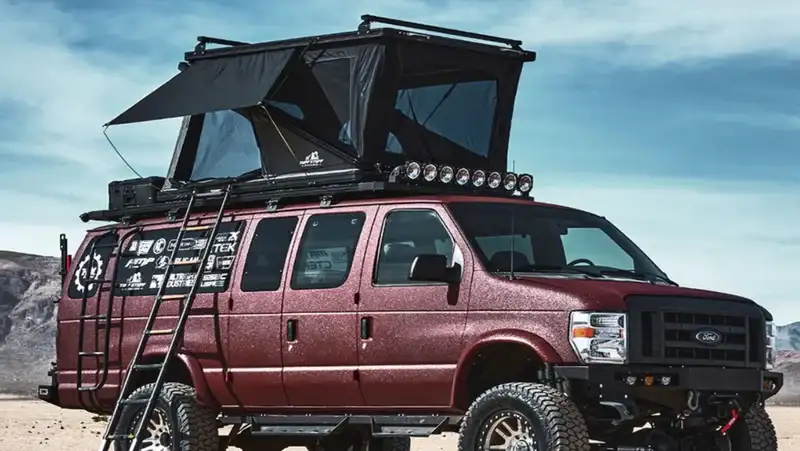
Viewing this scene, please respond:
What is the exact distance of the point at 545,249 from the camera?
42.1 ft

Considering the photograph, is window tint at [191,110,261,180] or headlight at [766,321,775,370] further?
window tint at [191,110,261,180]

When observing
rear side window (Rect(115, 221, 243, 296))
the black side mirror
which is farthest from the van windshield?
rear side window (Rect(115, 221, 243, 296))

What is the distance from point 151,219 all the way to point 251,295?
205 centimetres

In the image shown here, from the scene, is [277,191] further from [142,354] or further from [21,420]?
[21,420]

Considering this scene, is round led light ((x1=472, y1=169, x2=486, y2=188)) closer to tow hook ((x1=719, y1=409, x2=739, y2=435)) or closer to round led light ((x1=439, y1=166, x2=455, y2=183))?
round led light ((x1=439, y1=166, x2=455, y2=183))

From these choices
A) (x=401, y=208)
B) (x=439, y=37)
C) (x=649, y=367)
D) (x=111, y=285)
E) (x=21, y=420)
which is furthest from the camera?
(x=21, y=420)

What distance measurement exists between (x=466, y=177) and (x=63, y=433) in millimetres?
13669

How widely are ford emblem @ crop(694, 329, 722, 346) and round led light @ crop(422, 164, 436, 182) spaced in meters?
2.56

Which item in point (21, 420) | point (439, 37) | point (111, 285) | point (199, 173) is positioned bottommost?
point (21, 420)

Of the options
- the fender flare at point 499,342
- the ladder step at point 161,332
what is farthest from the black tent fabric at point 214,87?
the fender flare at point 499,342

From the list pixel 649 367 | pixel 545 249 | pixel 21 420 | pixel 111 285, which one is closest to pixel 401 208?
pixel 545 249

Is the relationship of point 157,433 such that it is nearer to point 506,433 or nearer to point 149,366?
point 149,366

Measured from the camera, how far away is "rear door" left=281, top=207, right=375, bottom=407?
12.7 meters

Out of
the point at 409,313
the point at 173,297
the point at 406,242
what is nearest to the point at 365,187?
the point at 406,242
